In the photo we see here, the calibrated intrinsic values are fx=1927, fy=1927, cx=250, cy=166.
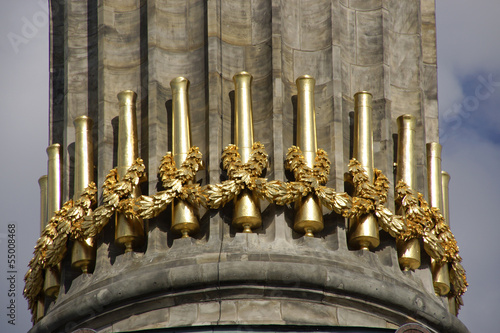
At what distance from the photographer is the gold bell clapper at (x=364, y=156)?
116ft

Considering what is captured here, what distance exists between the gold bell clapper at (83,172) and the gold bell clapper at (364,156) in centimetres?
495

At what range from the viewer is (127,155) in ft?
120

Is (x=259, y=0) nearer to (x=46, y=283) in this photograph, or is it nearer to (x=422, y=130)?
(x=422, y=130)

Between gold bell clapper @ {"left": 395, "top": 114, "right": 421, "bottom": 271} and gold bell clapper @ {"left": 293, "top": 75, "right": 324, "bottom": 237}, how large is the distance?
6.03 ft

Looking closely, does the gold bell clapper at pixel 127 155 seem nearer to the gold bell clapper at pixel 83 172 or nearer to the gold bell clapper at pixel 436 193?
the gold bell clapper at pixel 83 172

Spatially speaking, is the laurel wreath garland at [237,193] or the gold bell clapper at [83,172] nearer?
the laurel wreath garland at [237,193]

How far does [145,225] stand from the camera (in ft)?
117

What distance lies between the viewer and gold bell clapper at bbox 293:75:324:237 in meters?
35.2

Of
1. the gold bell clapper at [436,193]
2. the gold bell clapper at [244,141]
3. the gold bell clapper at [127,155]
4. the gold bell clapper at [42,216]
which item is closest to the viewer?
the gold bell clapper at [244,141]

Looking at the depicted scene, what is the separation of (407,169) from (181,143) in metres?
4.43

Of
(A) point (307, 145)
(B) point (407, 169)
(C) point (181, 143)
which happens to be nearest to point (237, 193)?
(C) point (181, 143)

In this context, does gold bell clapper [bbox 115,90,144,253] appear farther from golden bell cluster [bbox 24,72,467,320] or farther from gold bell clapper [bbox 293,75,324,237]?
gold bell clapper [bbox 293,75,324,237]

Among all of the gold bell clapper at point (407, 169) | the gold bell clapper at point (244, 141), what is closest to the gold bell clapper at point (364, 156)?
the gold bell clapper at point (407, 169)

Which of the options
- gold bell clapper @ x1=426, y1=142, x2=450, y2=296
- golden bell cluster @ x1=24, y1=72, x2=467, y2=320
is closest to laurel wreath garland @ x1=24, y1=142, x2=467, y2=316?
golden bell cluster @ x1=24, y1=72, x2=467, y2=320
